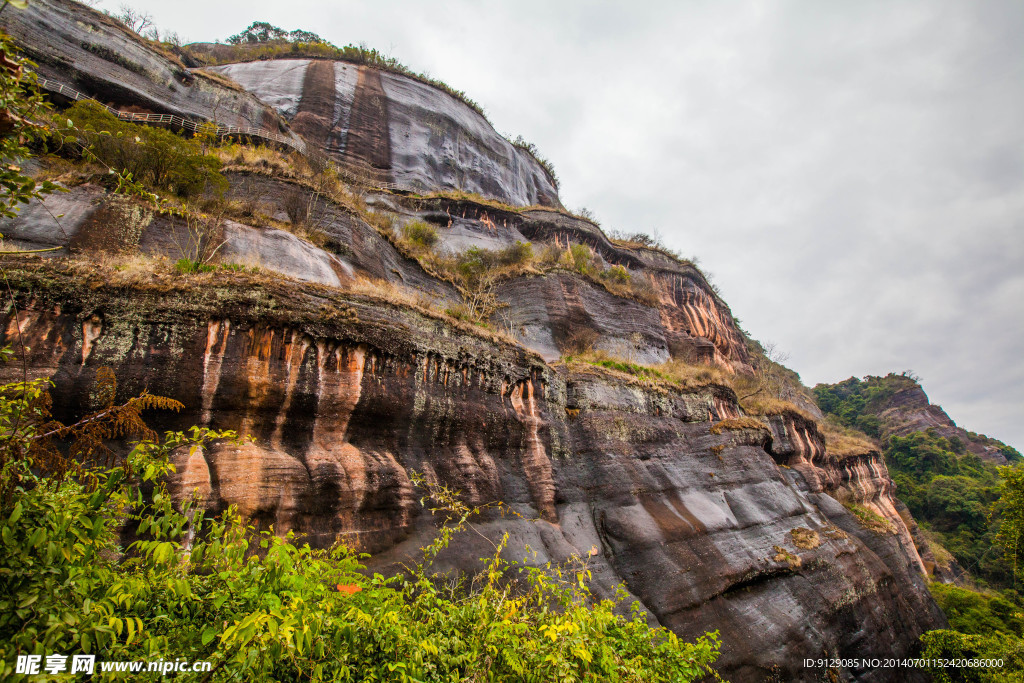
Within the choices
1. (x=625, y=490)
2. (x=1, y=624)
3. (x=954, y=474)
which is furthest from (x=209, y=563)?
(x=954, y=474)

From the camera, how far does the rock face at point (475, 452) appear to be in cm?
725

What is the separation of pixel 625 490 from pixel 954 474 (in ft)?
173

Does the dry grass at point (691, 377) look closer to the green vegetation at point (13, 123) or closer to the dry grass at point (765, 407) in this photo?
the dry grass at point (765, 407)

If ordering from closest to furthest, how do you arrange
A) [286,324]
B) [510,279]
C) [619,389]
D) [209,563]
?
[209,563], [286,324], [619,389], [510,279]

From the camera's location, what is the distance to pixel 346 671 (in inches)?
123

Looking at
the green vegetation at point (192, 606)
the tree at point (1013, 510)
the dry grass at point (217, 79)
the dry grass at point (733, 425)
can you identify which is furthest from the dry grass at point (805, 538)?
the dry grass at point (217, 79)

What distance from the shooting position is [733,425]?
16406 mm

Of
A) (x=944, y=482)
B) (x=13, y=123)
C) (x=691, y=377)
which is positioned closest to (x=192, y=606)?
(x=13, y=123)

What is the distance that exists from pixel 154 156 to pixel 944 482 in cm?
5976

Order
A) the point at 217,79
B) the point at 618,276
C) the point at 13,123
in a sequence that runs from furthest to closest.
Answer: the point at 618,276 → the point at 217,79 → the point at 13,123

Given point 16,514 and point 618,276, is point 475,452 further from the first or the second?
point 618,276

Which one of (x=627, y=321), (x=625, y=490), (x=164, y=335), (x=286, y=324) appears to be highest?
(x=627, y=321)

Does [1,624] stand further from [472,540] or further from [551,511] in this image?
[551,511]

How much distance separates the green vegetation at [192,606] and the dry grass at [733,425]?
40.1 feet
